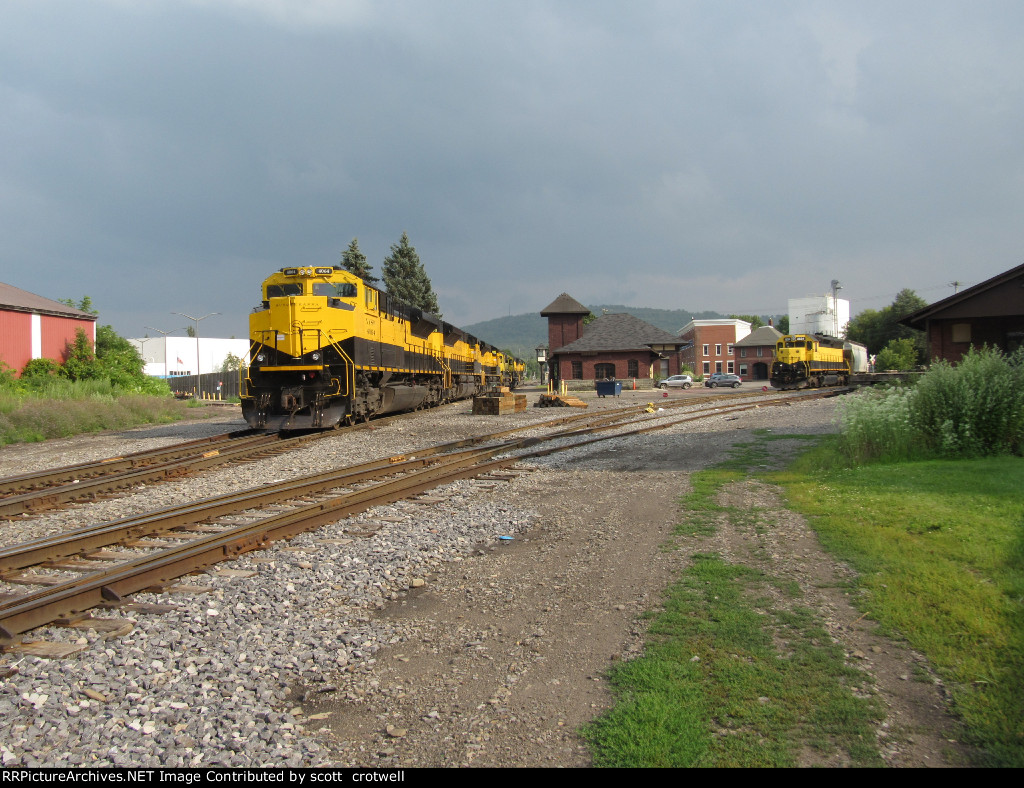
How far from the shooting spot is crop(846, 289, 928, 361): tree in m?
76.5

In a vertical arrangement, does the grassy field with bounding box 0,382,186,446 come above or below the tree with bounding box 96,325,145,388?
below

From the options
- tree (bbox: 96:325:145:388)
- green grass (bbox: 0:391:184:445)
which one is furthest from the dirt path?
tree (bbox: 96:325:145:388)

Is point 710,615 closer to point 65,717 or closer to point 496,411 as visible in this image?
point 65,717

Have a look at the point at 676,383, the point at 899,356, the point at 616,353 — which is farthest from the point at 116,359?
the point at 899,356

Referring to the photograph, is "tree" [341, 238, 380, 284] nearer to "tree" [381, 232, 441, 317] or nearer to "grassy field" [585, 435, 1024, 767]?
"tree" [381, 232, 441, 317]

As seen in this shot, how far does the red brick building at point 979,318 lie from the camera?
21.6 metres

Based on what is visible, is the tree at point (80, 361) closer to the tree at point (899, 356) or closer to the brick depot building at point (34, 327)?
the brick depot building at point (34, 327)

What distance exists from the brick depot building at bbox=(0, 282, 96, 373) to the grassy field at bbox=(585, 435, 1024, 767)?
1154 inches

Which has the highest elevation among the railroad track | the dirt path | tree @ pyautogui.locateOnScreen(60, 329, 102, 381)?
tree @ pyautogui.locateOnScreen(60, 329, 102, 381)

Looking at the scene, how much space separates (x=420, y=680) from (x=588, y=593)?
1.79 meters

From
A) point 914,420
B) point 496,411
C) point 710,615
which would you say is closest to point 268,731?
point 710,615

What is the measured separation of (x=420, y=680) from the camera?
3850 millimetres

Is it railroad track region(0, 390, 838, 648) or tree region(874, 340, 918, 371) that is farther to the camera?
tree region(874, 340, 918, 371)

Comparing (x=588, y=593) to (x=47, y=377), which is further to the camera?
(x=47, y=377)
